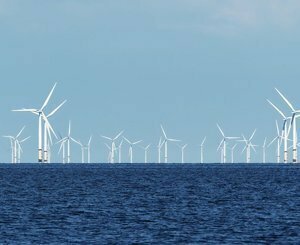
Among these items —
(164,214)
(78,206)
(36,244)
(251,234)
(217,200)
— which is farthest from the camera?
(217,200)

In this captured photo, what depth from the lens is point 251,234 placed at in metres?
57.8

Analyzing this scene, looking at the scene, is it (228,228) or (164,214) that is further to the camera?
(164,214)

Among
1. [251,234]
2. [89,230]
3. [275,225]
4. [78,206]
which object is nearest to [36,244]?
[89,230]

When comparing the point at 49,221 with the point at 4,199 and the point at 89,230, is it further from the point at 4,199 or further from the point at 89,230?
the point at 4,199

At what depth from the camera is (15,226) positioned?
62125 mm

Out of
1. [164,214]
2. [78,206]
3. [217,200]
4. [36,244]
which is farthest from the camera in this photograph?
[217,200]

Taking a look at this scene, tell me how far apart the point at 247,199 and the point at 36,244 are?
38087 millimetres

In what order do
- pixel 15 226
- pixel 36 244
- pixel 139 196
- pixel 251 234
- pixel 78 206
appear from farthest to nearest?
pixel 139 196, pixel 78 206, pixel 15 226, pixel 251 234, pixel 36 244

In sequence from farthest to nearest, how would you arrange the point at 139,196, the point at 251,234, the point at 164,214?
the point at 139,196
the point at 164,214
the point at 251,234

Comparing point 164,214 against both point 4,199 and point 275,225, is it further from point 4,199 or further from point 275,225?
point 4,199

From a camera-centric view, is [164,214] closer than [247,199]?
Yes

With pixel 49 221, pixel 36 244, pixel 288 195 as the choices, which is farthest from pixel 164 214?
pixel 288 195

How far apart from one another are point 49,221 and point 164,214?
8.80 m

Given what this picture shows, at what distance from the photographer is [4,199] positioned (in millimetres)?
89375
